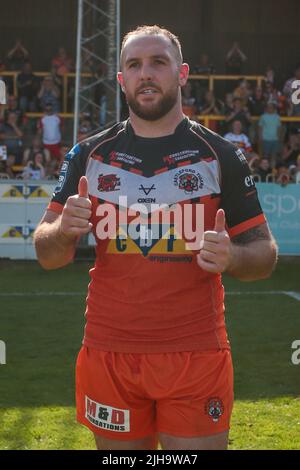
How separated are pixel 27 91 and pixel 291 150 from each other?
22.5 feet

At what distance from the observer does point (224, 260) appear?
3205 millimetres

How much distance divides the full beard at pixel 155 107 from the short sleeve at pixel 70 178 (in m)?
0.32

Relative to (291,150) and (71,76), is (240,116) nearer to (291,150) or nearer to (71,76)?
(291,150)

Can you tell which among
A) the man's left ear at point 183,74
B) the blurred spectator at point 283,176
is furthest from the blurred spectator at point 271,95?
the man's left ear at point 183,74

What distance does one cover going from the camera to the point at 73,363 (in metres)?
8.63

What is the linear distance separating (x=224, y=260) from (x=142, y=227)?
47cm

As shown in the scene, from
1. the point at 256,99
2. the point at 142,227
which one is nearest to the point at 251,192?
the point at 142,227

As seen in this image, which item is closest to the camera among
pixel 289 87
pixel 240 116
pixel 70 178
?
pixel 70 178

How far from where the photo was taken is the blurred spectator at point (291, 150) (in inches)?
811

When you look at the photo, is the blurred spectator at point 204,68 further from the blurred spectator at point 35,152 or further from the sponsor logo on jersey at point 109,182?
the sponsor logo on jersey at point 109,182

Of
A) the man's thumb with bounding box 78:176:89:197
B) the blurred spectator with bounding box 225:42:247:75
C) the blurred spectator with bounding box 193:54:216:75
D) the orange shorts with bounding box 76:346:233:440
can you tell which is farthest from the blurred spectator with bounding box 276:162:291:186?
the man's thumb with bounding box 78:176:89:197

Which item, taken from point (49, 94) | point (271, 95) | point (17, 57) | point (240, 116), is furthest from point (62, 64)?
point (271, 95)

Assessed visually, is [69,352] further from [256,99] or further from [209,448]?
[256,99]

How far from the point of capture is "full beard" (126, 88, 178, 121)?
3.52 meters
